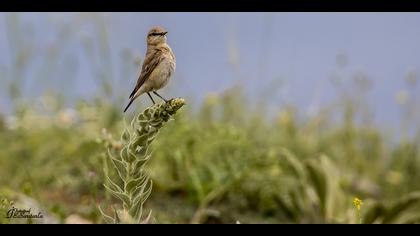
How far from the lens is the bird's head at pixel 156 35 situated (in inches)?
128

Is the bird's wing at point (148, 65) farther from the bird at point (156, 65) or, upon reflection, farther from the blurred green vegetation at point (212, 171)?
the blurred green vegetation at point (212, 171)

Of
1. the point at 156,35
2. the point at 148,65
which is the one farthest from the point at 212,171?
the point at 156,35

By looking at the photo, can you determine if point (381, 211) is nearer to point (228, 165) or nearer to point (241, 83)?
point (228, 165)

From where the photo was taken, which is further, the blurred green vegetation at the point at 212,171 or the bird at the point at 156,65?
the blurred green vegetation at the point at 212,171

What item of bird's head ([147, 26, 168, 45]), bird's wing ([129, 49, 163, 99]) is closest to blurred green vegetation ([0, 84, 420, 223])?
bird's wing ([129, 49, 163, 99])

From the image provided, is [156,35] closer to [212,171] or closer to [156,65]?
[156,65]

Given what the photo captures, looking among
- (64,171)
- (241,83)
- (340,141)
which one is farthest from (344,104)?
(64,171)

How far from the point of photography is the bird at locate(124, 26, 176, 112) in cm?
332

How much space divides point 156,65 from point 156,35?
0.51 ft

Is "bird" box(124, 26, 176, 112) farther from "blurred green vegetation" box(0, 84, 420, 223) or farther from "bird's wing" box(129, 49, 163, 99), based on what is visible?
"blurred green vegetation" box(0, 84, 420, 223)

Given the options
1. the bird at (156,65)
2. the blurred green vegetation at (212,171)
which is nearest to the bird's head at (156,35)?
the bird at (156,65)

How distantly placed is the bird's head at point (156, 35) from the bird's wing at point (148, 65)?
0.26 ft

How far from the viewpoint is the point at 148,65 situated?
3.41 meters

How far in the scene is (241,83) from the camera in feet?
24.6
